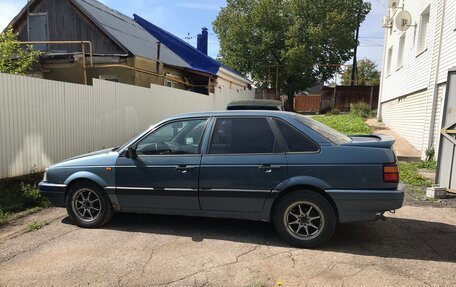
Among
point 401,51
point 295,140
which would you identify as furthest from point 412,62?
point 295,140

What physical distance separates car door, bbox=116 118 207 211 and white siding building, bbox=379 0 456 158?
668 centimetres

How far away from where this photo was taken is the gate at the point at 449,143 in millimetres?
6676

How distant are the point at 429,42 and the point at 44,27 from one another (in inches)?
667

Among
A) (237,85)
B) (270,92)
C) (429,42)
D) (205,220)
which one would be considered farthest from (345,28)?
(205,220)

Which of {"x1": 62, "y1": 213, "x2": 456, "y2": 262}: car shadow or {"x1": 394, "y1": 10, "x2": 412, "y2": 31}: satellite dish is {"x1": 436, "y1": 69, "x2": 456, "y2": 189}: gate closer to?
{"x1": 62, "y1": 213, "x2": 456, "y2": 262}: car shadow

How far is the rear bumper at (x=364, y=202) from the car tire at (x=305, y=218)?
5.1 inches

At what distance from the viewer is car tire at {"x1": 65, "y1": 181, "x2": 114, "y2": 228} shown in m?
5.13

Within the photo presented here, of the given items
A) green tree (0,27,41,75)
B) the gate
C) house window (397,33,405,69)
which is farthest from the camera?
house window (397,33,405,69)

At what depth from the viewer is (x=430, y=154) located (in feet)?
31.4

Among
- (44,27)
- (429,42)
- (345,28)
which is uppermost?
(345,28)

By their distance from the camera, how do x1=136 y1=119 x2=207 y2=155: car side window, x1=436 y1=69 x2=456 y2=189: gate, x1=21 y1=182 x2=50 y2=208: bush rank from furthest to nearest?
x1=436 y1=69 x2=456 y2=189: gate
x1=21 y1=182 x2=50 y2=208: bush
x1=136 y1=119 x2=207 y2=155: car side window

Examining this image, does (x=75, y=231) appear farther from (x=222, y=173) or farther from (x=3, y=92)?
(x=3, y=92)

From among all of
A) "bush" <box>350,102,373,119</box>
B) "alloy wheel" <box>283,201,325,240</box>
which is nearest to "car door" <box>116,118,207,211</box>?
"alloy wheel" <box>283,201,325,240</box>

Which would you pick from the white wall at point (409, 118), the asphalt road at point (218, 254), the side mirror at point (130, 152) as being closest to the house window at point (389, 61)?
the white wall at point (409, 118)
